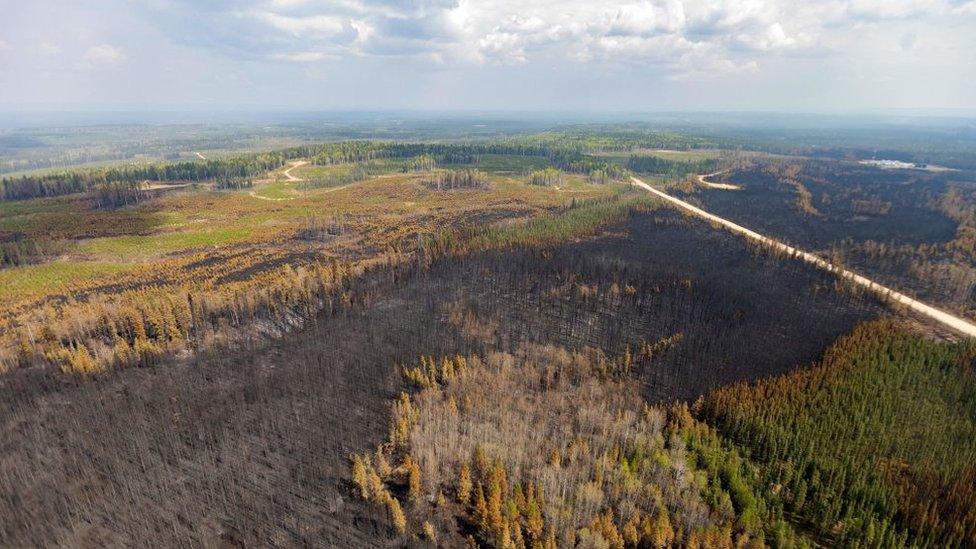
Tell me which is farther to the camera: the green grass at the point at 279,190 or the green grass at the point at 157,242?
the green grass at the point at 279,190

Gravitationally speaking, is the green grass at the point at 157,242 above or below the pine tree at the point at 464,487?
above

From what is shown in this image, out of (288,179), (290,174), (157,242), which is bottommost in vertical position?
(157,242)

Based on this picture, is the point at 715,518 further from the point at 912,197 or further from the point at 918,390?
the point at 912,197

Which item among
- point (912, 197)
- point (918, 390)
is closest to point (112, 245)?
point (918, 390)

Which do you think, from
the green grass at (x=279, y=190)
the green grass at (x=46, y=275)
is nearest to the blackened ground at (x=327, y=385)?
the green grass at (x=46, y=275)

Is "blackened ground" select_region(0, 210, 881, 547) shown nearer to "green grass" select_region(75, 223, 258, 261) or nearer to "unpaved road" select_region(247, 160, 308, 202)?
"green grass" select_region(75, 223, 258, 261)

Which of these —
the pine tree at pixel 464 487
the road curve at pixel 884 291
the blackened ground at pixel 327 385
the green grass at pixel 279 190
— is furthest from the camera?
the green grass at pixel 279 190

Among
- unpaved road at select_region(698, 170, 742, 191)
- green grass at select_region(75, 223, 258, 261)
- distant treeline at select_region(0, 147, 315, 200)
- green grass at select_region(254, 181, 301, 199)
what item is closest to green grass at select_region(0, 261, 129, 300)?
green grass at select_region(75, 223, 258, 261)

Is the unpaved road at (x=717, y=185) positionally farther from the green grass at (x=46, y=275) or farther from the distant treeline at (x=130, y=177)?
the green grass at (x=46, y=275)

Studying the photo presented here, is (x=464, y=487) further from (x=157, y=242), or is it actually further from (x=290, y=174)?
(x=290, y=174)

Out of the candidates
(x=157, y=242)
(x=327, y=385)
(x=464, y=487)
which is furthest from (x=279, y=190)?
(x=464, y=487)
